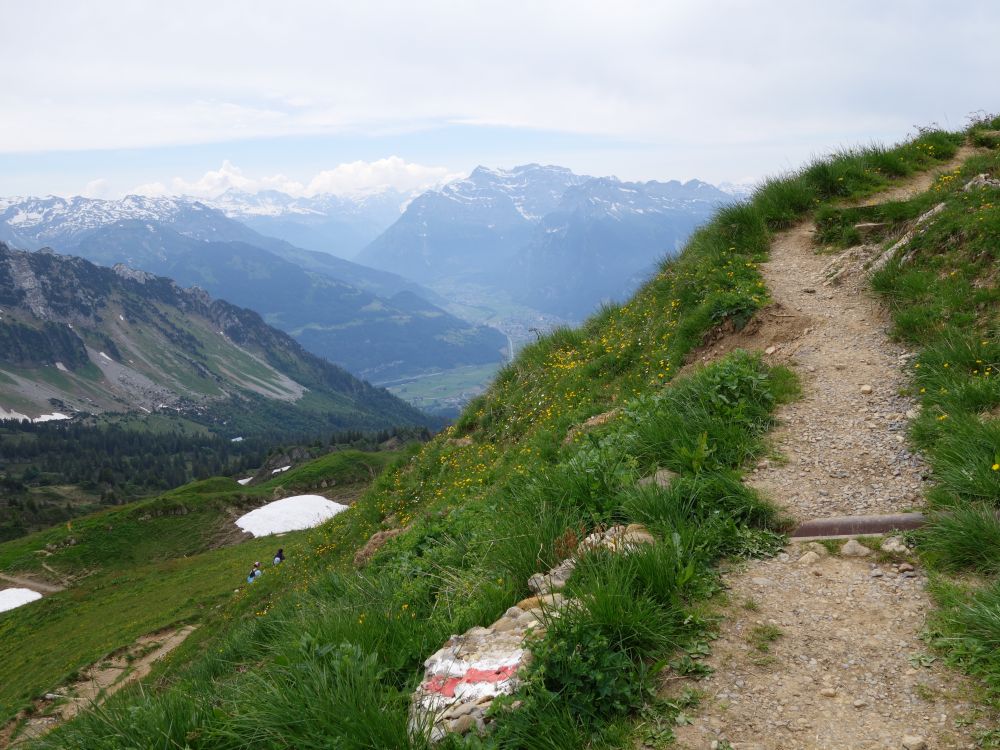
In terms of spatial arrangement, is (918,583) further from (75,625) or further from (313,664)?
(75,625)

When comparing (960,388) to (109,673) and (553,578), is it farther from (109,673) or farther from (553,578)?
(109,673)

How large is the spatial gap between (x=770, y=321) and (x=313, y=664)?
10199 millimetres

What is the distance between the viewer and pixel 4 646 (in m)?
39.7

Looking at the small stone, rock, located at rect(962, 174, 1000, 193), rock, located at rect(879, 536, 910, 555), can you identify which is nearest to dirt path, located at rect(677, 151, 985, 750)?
rock, located at rect(879, 536, 910, 555)

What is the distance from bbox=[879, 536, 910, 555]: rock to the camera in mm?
5922

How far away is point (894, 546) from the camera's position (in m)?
6.00

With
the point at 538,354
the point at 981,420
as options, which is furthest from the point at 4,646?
the point at 981,420

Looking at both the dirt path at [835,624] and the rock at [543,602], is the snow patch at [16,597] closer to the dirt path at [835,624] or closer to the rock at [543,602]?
the rock at [543,602]

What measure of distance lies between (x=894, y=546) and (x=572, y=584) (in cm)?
323

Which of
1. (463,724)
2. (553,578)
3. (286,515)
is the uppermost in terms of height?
(553,578)

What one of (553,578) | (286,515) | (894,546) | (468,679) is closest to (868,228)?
(894,546)

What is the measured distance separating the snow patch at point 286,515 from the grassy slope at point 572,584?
2348 inches

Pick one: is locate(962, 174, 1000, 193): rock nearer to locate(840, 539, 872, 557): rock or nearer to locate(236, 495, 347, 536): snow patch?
locate(840, 539, 872, 557): rock

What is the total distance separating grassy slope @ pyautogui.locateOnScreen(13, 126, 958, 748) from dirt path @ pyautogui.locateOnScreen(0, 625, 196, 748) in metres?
16.0
